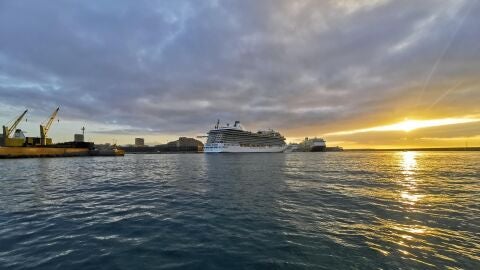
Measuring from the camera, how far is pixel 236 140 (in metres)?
139

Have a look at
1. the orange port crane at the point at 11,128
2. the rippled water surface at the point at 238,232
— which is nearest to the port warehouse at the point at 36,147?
the orange port crane at the point at 11,128

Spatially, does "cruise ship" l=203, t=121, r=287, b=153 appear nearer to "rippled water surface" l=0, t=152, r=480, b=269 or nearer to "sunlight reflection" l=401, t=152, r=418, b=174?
"sunlight reflection" l=401, t=152, r=418, b=174

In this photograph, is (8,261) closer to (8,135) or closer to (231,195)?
(231,195)

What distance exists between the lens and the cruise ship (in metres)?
136

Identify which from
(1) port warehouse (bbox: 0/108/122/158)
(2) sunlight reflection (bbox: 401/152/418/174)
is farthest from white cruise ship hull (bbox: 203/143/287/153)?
(2) sunlight reflection (bbox: 401/152/418/174)

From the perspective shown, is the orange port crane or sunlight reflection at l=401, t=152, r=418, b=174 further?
the orange port crane

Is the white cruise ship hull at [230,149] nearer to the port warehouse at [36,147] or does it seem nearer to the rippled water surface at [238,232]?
the port warehouse at [36,147]

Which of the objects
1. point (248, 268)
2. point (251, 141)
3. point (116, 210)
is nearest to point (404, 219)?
point (248, 268)

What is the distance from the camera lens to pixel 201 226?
11.0 metres

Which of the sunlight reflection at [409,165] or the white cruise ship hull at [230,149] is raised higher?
the white cruise ship hull at [230,149]

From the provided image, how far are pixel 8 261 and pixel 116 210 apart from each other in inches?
256

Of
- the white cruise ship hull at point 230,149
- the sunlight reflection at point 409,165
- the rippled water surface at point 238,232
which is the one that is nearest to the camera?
the rippled water surface at point 238,232

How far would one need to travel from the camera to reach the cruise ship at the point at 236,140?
13562 cm

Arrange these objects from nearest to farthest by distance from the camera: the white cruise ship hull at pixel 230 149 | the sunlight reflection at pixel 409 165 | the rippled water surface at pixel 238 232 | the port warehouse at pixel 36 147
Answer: the rippled water surface at pixel 238 232
the sunlight reflection at pixel 409 165
the port warehouse at pixel 36 147
the white cruise ship hull at pixel 230 149
